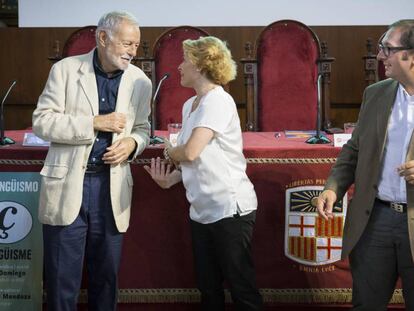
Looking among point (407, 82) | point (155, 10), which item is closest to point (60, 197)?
point (407, 82)

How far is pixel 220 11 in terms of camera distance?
217 inches

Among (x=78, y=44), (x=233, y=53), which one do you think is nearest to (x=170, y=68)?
(x=78, y=44)

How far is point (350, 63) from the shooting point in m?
5.45

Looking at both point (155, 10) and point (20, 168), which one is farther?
point (155, 10)

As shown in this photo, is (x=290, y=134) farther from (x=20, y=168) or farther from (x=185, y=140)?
(x=20, y=168)

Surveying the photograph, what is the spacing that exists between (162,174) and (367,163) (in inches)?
32.9

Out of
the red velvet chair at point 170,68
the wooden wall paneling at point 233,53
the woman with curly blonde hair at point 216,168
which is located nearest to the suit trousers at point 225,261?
→ the woman with curly blonde hair at point 216,168

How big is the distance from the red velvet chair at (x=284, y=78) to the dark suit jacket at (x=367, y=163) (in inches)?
91.4

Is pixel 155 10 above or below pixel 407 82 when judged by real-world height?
above

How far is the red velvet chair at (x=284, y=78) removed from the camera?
440cm

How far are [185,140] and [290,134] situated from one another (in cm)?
89

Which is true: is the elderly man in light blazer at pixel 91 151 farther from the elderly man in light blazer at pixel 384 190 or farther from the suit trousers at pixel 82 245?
the elderly man in light blazer at pixel 384 190

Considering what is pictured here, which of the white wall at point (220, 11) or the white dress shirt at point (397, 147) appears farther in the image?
the white wall at point (220, 11)

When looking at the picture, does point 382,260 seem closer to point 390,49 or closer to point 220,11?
point 390,49
